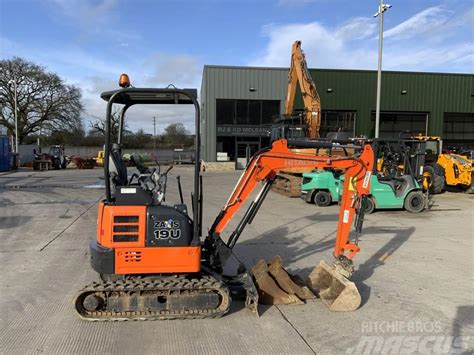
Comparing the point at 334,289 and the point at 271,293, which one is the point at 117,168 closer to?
the point at 271,293

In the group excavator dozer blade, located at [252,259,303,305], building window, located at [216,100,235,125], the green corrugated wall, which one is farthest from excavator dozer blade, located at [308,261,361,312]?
building window, located at [216,100,235,125]

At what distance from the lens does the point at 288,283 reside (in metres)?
5.49

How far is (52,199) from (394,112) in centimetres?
3036

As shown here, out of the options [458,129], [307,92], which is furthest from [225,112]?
[458,129]

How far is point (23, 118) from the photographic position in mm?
47781

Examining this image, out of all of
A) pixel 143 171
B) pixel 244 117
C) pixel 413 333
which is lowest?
pixel 413 333

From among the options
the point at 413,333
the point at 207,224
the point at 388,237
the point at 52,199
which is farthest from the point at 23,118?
the point at 413,333

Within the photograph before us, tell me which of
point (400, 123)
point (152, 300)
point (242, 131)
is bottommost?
point (152, 300)

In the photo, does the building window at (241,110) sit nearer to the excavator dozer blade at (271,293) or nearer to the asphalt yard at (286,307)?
the asphalt yard at (286,307)

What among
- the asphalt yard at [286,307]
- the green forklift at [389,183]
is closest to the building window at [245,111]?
the green forklift at [389,183]

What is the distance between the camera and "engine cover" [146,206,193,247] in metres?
4.70

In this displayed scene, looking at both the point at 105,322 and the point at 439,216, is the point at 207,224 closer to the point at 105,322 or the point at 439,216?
the point at 105,322

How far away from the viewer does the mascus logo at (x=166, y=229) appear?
186 inches

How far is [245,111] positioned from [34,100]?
25.8 meters
